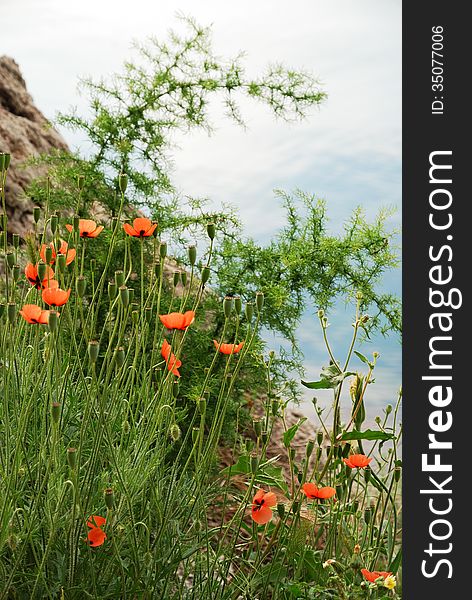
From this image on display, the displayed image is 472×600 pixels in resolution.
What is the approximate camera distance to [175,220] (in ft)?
9.62

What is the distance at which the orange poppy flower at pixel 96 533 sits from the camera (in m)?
1.40

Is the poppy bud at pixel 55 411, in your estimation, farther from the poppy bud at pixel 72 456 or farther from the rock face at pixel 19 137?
the rock face at pixel 19 137

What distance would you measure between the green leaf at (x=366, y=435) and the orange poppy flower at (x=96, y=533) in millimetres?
662

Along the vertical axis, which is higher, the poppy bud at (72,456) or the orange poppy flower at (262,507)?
the poppy bud at (72,456)

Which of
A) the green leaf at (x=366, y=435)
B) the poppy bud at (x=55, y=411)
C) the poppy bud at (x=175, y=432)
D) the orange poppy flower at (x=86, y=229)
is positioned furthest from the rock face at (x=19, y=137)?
the poppy bud at (x=55, y=411)

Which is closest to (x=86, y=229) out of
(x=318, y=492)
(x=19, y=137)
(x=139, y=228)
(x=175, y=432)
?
(x=139, y=228)

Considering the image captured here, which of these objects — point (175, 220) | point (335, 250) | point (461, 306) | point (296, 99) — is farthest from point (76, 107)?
point (461, 306)

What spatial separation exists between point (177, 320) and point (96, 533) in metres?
0.41

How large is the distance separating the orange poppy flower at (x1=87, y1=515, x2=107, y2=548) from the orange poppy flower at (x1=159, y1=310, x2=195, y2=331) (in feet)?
1.23

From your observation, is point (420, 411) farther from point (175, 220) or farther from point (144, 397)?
point (175, 220)

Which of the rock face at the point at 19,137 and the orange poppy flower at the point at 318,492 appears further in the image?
the rock face at the point at 19,137

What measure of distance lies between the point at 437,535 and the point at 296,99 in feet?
6.46

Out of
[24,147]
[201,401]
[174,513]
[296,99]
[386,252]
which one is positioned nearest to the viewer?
[201,401]

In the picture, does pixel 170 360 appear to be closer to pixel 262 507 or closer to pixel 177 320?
pixel 177 320
